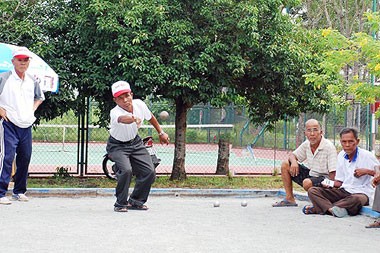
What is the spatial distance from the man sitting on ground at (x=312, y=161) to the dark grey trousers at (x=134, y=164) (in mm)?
1969

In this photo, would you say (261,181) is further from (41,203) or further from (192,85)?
(41,203)

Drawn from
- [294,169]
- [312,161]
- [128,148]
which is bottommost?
[294,169]

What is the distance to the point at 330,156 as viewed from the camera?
32.8 feet

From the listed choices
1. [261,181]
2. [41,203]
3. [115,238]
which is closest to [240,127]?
[261,181]

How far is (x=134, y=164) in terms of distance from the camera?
9828mm

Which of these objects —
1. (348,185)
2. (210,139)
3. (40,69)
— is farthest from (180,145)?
(210,139)

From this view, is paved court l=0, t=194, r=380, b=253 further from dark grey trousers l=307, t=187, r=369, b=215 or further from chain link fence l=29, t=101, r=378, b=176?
chain link fence l=29, t=101, r=378, b=176

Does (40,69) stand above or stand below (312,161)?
above

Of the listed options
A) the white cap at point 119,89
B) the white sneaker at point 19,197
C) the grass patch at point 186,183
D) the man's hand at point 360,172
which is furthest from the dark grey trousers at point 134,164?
the grass patch at point 186,183

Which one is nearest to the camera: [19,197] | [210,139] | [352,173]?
[352,173]

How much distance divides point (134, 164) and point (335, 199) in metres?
2.68

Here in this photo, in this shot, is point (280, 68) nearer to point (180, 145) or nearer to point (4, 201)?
point (180, 145)

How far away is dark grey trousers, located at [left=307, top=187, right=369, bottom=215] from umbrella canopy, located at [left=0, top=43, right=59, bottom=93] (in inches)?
205

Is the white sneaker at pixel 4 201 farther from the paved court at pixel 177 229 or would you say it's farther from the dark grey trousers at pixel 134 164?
the dark grey trousers at pixel 134 164
